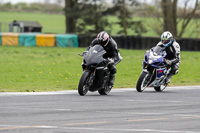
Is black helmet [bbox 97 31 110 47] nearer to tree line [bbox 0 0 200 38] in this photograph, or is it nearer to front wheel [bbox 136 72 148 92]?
front wheel [bbox 136 72 148 92]

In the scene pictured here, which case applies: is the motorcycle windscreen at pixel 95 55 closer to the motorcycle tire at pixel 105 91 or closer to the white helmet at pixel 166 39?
the motorcycle tire at pixel 105 91

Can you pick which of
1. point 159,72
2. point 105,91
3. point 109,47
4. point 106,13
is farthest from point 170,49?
point 106,13

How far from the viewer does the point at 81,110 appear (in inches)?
346

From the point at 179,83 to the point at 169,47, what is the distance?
3106 millimetres

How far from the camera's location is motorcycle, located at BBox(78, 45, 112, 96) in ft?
35.6

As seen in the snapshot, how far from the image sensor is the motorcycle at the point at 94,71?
427 inches

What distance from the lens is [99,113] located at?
8.49m

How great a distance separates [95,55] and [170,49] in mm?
2835

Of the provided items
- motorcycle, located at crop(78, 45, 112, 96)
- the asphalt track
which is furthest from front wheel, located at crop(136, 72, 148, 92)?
motorcycle, located at crop(78, 45, 112, 96)

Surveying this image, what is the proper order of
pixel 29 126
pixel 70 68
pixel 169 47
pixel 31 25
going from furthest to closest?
pixel 31 25 → pixel 70 68 → pixel 169 47 → pixel 29 126

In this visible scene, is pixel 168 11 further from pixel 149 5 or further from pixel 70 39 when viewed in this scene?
pixel 70 39

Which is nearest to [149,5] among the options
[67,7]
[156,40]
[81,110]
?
[67,7]

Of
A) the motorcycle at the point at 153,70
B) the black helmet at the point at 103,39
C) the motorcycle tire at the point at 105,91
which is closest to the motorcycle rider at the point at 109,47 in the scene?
the black helmet at the point at 103,39

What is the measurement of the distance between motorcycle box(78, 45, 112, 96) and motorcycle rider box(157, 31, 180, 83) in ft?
7.24
